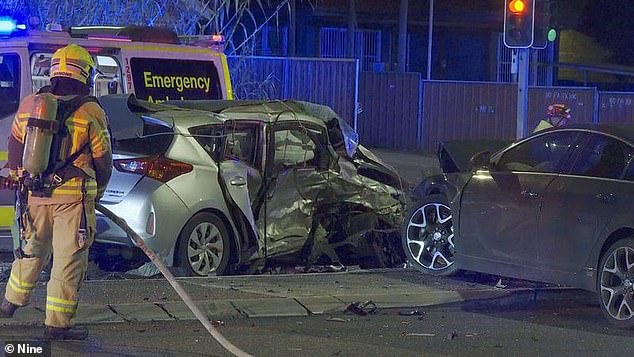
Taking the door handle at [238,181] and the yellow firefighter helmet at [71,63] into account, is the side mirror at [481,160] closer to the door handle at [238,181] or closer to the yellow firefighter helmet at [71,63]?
the door handle at [238,181]

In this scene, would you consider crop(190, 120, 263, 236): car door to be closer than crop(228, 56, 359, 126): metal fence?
Yes

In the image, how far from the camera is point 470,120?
26250 mm

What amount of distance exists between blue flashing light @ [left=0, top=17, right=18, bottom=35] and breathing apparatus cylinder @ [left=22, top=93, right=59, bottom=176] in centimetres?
449

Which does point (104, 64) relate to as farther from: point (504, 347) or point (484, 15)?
point (484, 15)

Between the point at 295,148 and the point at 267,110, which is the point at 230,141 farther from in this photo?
the point at 295,148

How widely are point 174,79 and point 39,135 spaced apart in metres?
5.60

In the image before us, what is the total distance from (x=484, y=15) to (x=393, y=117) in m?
5.71

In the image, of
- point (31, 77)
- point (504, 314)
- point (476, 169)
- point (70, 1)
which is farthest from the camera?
point (70, 1)

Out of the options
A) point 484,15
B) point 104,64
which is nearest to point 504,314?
point 104,64

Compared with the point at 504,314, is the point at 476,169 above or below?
above

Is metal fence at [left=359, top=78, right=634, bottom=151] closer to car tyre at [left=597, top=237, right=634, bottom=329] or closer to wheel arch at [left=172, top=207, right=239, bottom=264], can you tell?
wheel arch at [left=172, top=207, right=239, bottom=264]

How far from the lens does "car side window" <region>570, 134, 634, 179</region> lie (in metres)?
8.25

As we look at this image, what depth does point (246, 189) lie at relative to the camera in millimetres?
9812

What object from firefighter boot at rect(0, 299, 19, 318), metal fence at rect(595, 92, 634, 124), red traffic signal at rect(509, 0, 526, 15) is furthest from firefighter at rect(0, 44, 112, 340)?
metal fence at rect(595, 92, 634, 124)
